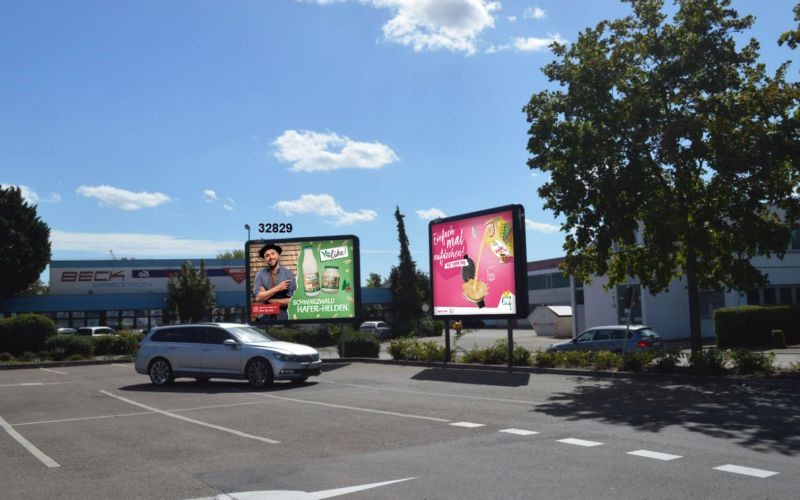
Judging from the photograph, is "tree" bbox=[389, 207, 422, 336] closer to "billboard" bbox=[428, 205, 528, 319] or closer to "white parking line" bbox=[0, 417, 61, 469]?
"billboard" bbox=[428, 205, 528, 319]

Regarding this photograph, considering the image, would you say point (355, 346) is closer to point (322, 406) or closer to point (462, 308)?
point (462, 308)

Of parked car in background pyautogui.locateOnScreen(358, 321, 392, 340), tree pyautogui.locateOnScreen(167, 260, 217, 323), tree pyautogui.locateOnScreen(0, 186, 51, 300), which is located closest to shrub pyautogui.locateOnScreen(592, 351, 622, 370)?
parked car in background pyautogui.locateOnScreen(358, 321, 392, 340)

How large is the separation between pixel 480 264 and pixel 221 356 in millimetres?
8544

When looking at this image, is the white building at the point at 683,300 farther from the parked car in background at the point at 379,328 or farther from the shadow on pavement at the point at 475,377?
the parked car in background at the point at 379,328

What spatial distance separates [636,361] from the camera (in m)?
17.6

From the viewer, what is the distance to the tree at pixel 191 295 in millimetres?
48562

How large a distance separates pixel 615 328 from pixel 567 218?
657cm

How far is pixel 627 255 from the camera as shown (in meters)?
19.5

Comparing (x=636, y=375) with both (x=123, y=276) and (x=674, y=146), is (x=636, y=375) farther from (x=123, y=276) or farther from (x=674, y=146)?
(x=123, y=276)

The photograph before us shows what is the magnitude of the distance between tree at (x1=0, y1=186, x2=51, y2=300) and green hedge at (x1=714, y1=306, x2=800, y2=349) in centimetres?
4456

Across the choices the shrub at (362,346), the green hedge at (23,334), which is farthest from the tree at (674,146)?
the green hedge at (23,334)

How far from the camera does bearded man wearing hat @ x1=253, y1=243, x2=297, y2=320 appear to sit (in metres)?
27.2

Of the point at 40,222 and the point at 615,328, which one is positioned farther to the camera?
the point at 40,222

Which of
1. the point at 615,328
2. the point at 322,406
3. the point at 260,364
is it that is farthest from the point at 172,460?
the point at 615,328
